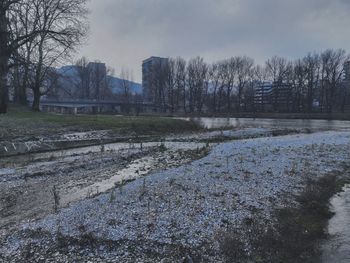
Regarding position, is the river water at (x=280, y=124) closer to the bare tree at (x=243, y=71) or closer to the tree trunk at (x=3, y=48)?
the tree trunk at (x=3, y=48)

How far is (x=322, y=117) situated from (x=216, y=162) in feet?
229

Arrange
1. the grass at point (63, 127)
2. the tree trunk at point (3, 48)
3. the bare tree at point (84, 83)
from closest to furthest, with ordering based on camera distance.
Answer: the grass at point (63, 127), the tree trunk at point (3, 48), the bare tree at point (84, 83)

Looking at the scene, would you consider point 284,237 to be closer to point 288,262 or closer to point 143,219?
point 288,262

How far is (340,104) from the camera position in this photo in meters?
94.0

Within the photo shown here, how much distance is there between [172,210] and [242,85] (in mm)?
106484

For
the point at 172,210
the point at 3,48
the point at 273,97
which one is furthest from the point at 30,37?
the point at 273,97

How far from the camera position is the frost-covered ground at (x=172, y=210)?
19.0 ft

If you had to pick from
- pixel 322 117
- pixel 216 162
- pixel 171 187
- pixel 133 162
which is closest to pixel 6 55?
pixel 133 162

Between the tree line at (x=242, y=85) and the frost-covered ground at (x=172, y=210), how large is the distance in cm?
9198

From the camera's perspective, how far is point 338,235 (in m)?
6.65

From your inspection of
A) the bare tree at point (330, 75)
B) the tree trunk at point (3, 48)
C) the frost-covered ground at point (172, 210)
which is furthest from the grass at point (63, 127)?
the bare tree at point (330, 75)

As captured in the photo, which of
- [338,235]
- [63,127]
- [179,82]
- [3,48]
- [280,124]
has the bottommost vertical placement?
[338,235]

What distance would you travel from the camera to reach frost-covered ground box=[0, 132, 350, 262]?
579 cm

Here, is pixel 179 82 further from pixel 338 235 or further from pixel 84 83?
pixel 338 235
